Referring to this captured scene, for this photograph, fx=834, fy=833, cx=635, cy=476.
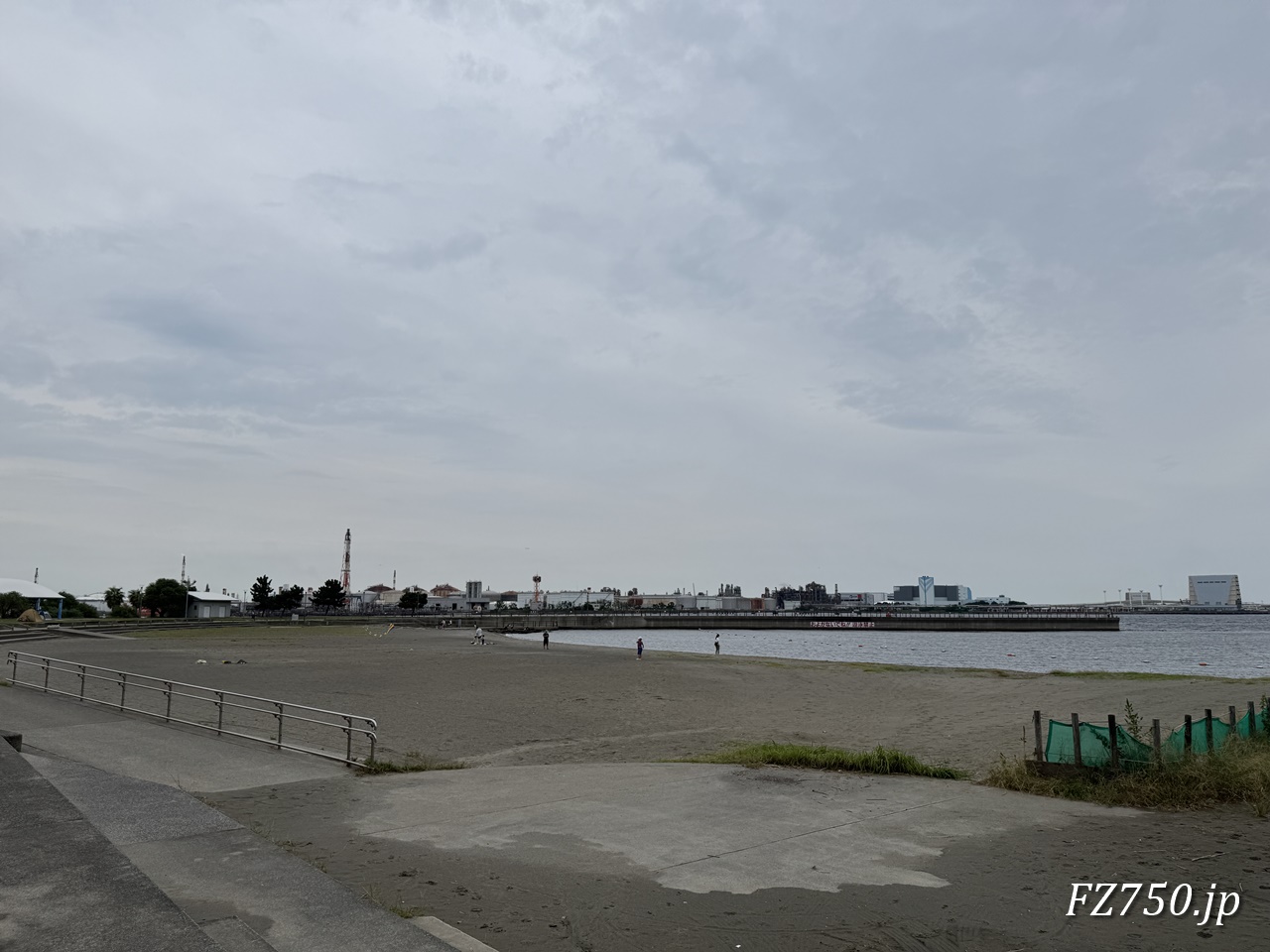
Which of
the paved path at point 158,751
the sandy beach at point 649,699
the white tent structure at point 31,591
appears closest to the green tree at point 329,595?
the white tent structure at point 31,591

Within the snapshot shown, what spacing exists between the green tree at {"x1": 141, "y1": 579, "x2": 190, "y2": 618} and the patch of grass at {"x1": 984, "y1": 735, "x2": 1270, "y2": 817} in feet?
396

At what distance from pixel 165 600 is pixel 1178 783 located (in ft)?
404

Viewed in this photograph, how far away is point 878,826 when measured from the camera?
9.93 metres

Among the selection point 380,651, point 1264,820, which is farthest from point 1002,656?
point 1264,820

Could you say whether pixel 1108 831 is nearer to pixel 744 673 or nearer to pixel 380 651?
pixel 744 673

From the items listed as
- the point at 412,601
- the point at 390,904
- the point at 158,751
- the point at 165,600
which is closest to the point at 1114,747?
the point at 390,904

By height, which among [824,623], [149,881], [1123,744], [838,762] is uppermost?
[149,881]

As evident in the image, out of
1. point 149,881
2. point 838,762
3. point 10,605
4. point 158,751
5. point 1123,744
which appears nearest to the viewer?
point 149,881

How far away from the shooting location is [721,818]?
10.2 m

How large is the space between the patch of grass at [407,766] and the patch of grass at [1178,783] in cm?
900

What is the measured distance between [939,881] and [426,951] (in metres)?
5.05

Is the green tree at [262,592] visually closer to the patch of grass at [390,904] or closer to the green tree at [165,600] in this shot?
the green tree at [165,600]

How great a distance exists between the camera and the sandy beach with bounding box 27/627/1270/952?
6.82m

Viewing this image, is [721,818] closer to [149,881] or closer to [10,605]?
[149,881]
